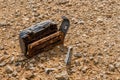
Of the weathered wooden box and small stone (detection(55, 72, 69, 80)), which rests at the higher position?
the weathered wooden box

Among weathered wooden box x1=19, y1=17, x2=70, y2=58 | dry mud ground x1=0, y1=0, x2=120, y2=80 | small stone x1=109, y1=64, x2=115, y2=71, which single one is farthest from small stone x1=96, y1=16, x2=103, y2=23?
small stone x1=109, y1=64, x2=115, y2=71

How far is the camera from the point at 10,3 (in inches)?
448

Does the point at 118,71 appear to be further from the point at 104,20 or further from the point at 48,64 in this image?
the point at 104,20

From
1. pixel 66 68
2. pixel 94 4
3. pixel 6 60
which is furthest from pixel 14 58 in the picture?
pixel 94 4

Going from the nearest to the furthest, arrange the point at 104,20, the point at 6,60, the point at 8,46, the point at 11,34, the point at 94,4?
Result: 1. the point at 6,60
2. the point at 8,46
3. the point at 11,34
4. the point at 104,20
5. the point at 94,4

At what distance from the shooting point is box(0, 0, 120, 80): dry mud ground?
7.55m

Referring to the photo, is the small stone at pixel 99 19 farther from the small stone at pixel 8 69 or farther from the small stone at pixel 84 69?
the small stone at pixel 8 69

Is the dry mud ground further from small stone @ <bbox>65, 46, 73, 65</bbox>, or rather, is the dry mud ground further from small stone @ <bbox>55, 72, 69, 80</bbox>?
small stone @ <bbox>65, 46, 73, 65</bbox>

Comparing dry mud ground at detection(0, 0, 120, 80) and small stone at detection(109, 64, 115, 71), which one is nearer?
dry mud ground at detection(0, 0, 120, 80)

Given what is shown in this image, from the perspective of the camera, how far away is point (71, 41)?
8781mm

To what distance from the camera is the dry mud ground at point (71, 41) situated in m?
7.55

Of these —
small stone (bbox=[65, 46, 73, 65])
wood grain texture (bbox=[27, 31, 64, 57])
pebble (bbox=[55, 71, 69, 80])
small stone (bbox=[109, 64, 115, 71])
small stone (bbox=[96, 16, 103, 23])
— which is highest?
wood grain texture (bbox=[27, 31, 64, 57])

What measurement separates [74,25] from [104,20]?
3.74 ft

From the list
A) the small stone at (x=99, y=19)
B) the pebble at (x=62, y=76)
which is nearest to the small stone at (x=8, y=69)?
the pebble at (x=62, y=76)
